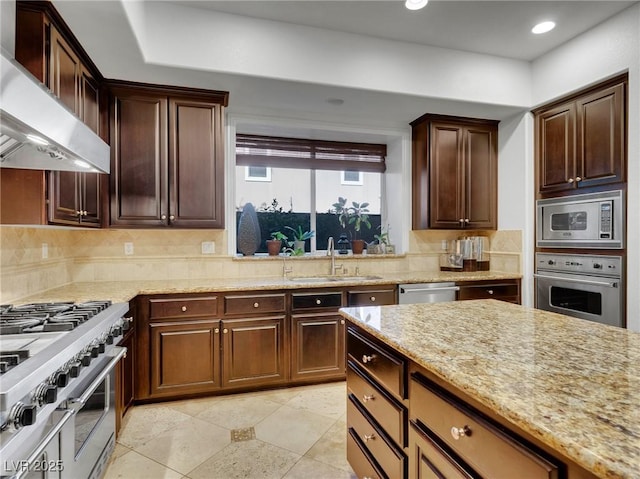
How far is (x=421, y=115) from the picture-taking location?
357 centimetres

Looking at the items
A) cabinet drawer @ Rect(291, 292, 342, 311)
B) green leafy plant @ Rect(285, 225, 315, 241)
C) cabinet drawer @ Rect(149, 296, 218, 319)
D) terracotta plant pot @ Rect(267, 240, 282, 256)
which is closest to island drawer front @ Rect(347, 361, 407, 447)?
cabinet drawer @ Rect(291, 292, 342, 311)

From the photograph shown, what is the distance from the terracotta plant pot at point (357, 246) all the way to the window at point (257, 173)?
1.17m

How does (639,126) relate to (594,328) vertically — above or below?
above

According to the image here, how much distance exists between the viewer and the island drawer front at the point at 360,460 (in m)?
1.50

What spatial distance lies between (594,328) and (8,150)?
Result: 250cm

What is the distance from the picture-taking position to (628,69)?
Result: 102 inches

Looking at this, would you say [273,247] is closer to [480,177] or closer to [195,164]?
[195,164]

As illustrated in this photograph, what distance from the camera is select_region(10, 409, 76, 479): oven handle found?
3.33ft

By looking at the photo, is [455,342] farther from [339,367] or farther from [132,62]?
[132,62]

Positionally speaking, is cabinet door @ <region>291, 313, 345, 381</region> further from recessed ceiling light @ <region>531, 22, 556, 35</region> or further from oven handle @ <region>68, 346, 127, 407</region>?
recessed ceiling light @ <region>531, 22, 556, 35</region>

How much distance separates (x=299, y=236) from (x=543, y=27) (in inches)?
109

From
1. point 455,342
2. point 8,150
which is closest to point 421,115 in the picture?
point 455,342

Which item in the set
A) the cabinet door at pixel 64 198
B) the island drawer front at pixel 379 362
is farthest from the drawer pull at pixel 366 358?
the cabinet door at pixel 64 198

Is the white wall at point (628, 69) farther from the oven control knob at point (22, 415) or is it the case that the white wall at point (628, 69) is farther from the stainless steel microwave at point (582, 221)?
the oven control knob at point (22, 415)
